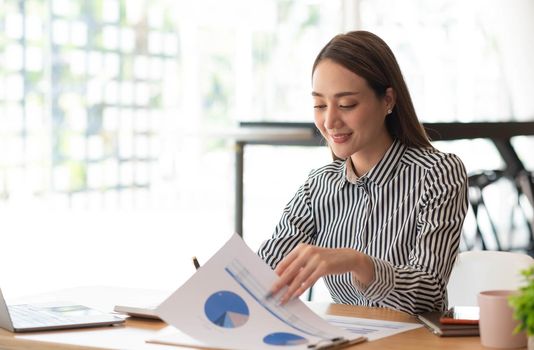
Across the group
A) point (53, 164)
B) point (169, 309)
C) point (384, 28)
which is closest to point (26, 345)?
point (169, 309)

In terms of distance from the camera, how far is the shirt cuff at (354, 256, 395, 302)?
6.21 feet

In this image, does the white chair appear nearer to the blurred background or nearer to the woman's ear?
the woman's ear

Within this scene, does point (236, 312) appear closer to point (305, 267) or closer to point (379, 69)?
point (305, 267)

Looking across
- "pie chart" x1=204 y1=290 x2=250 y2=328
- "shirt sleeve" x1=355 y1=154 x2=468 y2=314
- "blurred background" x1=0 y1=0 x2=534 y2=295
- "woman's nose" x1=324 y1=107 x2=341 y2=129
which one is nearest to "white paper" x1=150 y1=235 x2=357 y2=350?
"pie chart" x1=204 y1=290 x2=250 y2=328

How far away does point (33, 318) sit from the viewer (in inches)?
71.4

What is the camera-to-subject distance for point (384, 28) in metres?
6.74

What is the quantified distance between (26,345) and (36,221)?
364cm

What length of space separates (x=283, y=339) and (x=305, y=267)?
0.16 metres

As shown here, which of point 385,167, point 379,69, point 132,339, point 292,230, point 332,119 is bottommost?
point 132,339

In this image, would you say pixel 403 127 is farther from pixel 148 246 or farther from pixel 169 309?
pixel 148 246

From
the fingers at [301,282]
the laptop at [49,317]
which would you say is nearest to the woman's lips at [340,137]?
the fingers at [301,282]

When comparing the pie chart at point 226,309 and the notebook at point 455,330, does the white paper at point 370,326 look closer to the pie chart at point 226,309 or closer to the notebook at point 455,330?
the notebook at point 455,330

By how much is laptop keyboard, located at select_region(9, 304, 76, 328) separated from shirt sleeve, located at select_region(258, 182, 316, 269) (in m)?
0.56

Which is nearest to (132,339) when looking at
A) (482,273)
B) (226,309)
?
(226,309)
